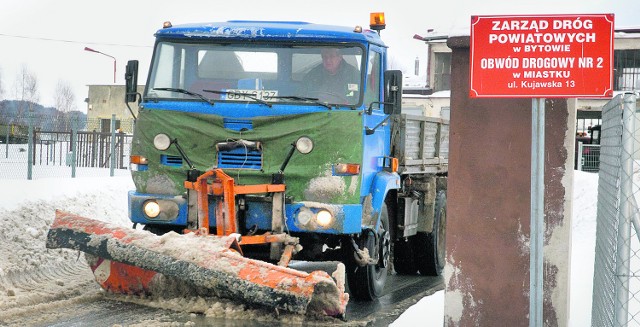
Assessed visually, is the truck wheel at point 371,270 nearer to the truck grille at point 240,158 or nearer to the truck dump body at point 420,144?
the truck dump body at point 420,144

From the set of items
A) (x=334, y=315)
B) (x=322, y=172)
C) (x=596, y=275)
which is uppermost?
(x=322, y=172)

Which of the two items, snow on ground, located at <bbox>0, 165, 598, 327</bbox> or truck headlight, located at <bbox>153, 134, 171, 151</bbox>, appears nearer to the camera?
snow on ground, located at <bbox>0, 165, 598, 327</bbox>

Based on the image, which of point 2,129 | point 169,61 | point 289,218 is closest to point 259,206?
point 289,218

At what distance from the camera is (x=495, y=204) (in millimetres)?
8273

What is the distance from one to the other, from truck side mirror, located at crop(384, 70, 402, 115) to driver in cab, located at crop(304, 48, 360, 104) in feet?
1.12

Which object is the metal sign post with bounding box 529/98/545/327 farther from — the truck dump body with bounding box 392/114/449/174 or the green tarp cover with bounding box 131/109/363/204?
the truck dump body with bounding box 392/114/449/174

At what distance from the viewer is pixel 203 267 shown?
355 inches

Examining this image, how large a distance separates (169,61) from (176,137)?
38.7 inches

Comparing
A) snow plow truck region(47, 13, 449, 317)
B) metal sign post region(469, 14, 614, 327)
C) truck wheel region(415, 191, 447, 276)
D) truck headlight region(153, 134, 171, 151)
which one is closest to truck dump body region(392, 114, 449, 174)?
truck wheel region(415, 191, 447, 276)

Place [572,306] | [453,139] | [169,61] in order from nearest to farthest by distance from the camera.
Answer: [453,139] < [572,306] < [169,61]

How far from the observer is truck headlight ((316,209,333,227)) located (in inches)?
399

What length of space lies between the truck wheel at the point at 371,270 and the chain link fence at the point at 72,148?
1126 cm

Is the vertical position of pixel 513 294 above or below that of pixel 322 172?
below

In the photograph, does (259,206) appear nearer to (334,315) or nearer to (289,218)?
(289,218)
